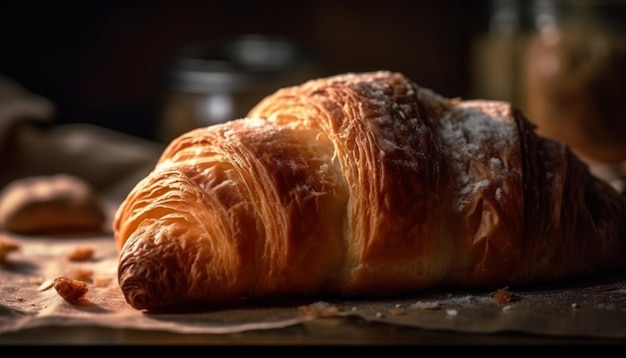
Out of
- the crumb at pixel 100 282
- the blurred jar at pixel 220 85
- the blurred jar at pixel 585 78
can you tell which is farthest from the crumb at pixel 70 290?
the blurred jar at pixel 585 78

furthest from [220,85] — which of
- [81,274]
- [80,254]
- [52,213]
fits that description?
[81,274]

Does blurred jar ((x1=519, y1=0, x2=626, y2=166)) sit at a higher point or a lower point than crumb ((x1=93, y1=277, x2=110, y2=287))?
higher

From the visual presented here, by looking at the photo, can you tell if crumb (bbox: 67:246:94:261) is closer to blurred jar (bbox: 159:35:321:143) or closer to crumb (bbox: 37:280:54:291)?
crumb (bbox: 37:280:54:291)

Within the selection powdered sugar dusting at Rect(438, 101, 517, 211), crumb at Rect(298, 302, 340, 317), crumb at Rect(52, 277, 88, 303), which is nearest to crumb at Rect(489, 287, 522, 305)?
powdered sugar dusting at Rect(438, 101, 517, 211)

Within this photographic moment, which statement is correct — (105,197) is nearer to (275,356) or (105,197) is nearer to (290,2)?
(290,2)

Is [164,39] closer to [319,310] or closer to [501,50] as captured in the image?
[501,50]
